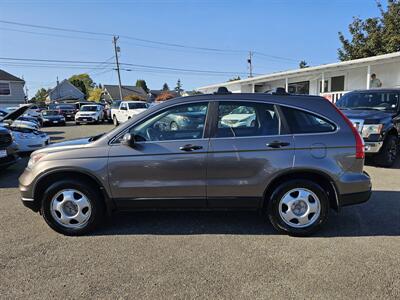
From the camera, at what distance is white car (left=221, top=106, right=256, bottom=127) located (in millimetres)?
4102

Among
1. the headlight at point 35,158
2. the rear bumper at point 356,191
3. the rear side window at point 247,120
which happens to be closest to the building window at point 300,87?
the rear bumper at point 356,191

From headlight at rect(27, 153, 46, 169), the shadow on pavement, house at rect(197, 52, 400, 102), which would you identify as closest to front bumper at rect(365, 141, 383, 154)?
the shadow on pavement

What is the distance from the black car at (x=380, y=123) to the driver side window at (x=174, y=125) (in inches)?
203

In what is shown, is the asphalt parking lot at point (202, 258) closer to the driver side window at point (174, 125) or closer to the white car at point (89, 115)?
the driver side window at point (174, 125)

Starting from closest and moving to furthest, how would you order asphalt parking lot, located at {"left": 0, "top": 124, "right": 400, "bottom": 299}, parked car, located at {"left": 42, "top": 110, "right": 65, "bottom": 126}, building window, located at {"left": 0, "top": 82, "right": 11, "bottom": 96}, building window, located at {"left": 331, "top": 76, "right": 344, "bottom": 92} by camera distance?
asphalt parking lot, located at {"left": 0, "top": 124, "right": 400, "bottom": 299}
building window, located at {"left": 331, "top": 76, "right": 344, "bottom": 92}
parked car, located at {"left": 42, "top": 110, "right": 65, "bottom": 126}
building window, located at {"left": 0, "top": 82, "right": 11, "bottom": 96}

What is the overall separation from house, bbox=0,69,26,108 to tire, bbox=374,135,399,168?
36.4 m

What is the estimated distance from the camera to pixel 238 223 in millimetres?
4527

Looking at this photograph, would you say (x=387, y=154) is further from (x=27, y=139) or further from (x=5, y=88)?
(x=5, y=88)

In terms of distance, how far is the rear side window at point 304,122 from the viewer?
157 inches

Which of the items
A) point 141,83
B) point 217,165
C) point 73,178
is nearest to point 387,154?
point 217,165

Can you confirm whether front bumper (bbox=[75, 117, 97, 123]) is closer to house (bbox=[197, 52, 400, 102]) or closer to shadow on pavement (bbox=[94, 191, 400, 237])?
house (bbox=[197, 52, 400, 102])

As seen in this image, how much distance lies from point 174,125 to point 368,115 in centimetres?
574

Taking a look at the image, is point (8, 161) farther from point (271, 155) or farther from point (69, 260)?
point (271, 155)

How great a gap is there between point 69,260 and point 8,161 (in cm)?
469
